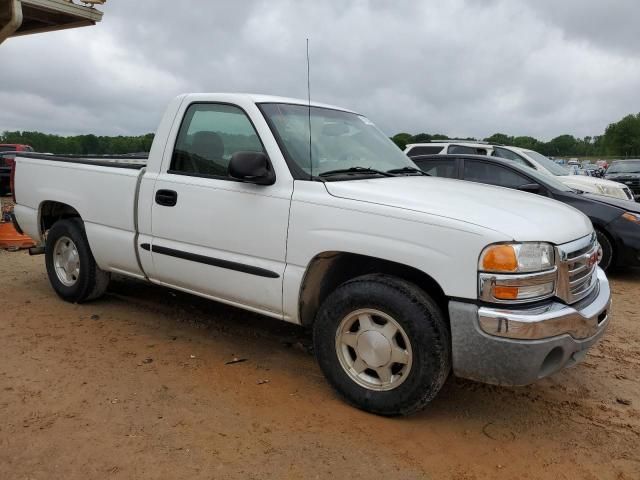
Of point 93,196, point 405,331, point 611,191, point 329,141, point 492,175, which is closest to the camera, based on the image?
point 405,331

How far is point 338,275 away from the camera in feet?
11.8

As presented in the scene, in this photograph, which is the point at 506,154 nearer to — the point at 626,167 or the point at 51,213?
the point at 51,213

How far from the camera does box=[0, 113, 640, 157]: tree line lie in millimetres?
7166

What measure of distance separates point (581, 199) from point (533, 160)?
348cm

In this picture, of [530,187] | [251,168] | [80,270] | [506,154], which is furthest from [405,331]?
[506,154]

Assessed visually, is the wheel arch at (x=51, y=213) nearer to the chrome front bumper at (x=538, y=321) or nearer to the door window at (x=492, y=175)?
the chrome front bumper at (x=538, y=321)

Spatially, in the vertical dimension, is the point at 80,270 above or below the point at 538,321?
below

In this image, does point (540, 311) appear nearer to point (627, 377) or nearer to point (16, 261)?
point (627, 377)

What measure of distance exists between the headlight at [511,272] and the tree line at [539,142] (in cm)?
300

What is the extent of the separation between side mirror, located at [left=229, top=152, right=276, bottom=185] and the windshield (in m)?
0.19

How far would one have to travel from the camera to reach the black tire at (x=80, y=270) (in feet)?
16.6

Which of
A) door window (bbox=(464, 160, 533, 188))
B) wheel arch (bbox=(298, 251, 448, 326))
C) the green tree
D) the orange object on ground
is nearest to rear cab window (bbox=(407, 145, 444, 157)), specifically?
door window (bbox=(464, 160, 533, 188))

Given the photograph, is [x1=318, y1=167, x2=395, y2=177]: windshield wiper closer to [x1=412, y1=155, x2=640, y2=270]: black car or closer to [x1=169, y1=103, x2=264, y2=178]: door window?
[x1=169, y1=103, x2=264, y2=178]: door window

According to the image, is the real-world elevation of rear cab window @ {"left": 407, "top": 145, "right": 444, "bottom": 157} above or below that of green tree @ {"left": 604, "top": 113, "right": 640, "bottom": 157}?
below
